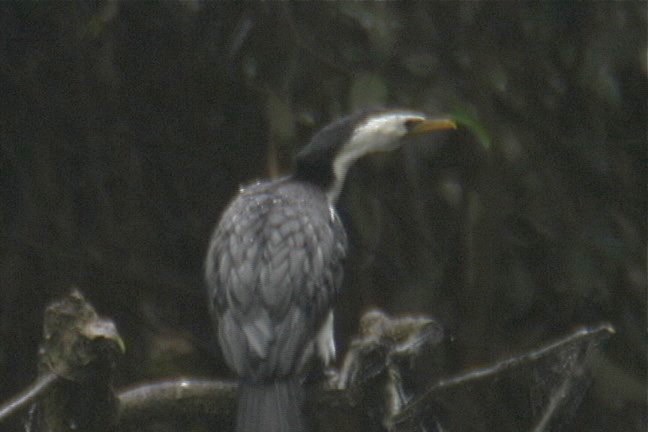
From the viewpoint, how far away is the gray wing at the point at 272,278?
343cm

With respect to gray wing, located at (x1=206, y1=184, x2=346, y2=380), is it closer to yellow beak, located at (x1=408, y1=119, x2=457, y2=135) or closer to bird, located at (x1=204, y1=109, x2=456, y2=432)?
bird, located at (x1=204, y1=109, x2=456, y2=432)

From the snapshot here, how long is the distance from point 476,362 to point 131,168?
1065mm

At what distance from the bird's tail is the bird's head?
0.79 meters

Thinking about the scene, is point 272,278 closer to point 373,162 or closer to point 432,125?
point 432,125

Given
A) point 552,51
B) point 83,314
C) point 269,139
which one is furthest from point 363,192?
point 83,314

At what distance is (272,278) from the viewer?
3.54 meters

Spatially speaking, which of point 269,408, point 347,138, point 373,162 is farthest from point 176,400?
point 373,162

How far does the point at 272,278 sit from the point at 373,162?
97cm

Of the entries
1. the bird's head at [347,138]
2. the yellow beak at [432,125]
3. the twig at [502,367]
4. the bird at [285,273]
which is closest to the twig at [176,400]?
the bird at [285,273]

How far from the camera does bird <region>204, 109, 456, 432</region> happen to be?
3389 millimetres

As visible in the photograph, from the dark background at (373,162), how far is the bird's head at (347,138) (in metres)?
0.12

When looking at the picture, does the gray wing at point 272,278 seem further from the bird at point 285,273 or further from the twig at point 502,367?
the twig at point 502,367

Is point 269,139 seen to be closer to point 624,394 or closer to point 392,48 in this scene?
point 392,48

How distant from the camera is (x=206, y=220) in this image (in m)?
4.69
